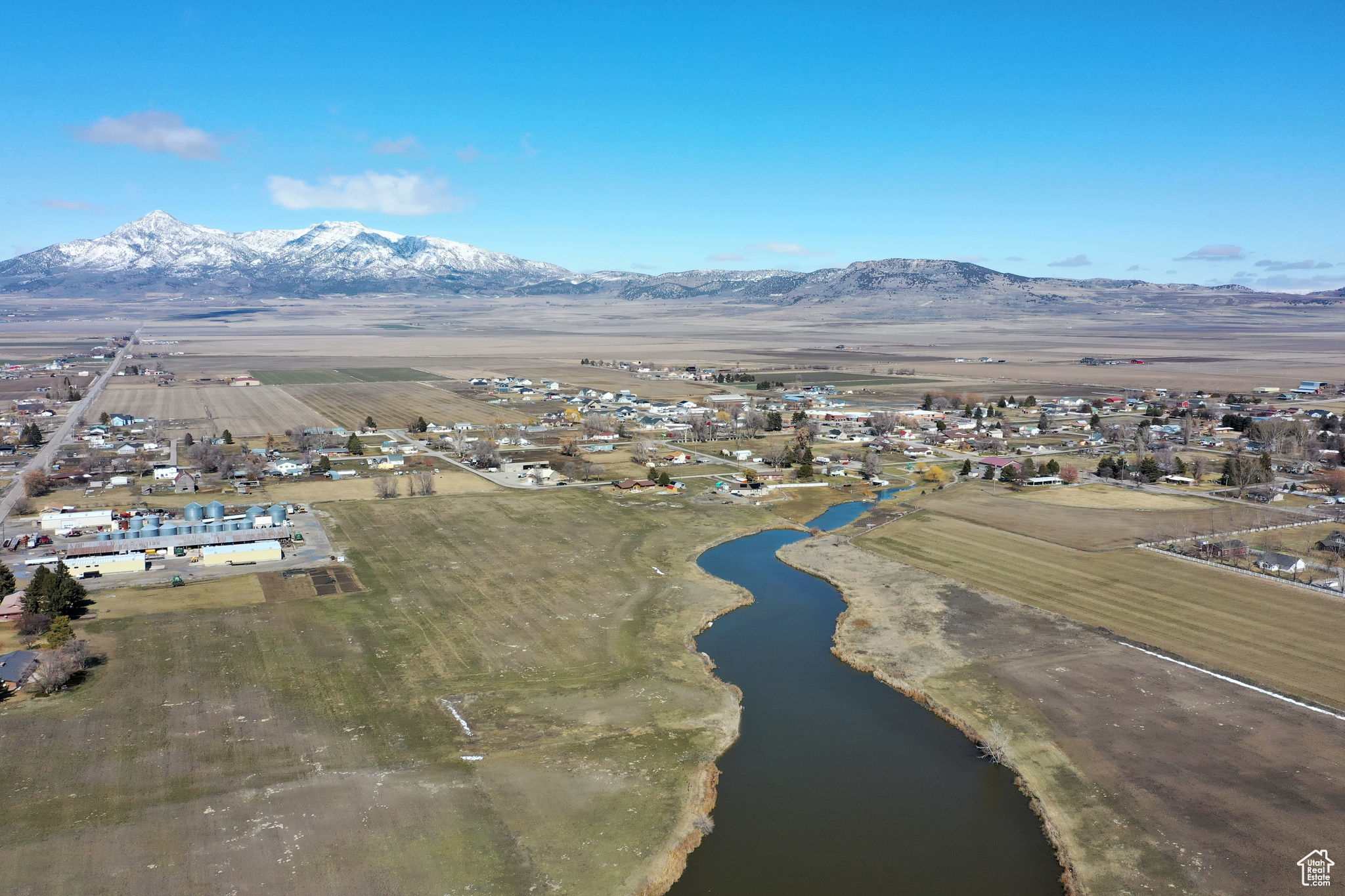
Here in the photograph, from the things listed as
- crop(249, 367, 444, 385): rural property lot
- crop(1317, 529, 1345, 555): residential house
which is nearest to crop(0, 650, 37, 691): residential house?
crop(1317, 529, 1345, 555): residential house

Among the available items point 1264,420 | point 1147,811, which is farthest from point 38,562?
point 1264,420

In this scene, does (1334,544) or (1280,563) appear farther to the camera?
(1334,544)

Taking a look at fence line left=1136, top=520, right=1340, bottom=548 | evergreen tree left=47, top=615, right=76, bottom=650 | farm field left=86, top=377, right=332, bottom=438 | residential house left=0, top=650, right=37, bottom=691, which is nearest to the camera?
residential house left=0, top=650, right=37, bottom=691

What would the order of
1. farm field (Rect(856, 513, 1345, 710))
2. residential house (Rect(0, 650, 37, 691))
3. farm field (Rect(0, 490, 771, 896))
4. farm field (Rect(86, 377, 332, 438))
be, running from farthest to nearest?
farm field (Rect(86, 377, 332, 438)) < farm field (Rect(856, 513, 1345, 710)) < residential house (Rect(0, 650, 37, 691)) < farm field (Rect(0, 490, 771, 896))

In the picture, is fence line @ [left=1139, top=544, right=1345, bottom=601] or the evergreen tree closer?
the evergreen tree

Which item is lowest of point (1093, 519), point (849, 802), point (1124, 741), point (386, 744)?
point (849, 802)

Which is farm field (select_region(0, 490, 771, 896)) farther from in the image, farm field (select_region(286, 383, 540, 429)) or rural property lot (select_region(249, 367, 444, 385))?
rural property lot (select_region(249, 367, 444, 385))

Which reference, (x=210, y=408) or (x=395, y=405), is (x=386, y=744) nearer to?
(x=395, y=405)

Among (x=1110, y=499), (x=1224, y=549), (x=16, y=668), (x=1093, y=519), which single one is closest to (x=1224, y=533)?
(x=1224, y=549)
